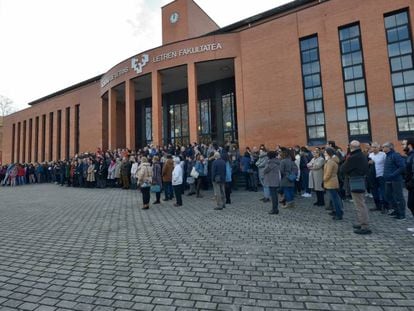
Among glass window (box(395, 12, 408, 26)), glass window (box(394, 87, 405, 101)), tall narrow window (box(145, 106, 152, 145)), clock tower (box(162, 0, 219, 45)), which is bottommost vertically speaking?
glass window (box(394, 87, 405, 101))

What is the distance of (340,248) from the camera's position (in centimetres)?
435

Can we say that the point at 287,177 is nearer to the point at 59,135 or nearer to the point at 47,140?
the point at 59,135

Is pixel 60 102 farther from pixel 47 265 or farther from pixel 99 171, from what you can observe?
pixel 47 265

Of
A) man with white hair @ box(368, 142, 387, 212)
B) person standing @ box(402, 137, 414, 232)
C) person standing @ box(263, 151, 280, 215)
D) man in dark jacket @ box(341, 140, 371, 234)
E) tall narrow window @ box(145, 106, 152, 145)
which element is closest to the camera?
man in dark jacket @ box(341, 140, 371, 234)

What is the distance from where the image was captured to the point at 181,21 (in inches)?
1037

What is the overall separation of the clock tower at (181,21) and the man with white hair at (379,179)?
22933 millimetres

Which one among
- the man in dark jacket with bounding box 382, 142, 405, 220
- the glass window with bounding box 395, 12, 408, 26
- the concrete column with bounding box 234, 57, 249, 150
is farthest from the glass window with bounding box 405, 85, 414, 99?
the man in dark jacket with bounding box 382, 142, 405, 220

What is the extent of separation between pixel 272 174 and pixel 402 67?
1266 centimetres

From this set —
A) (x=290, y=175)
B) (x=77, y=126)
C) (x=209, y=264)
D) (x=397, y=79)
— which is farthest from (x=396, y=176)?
(x=77, y=126)

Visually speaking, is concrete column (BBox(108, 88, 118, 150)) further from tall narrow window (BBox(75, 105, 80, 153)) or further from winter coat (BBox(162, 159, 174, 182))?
winter coat (BBox(162, 159, 174, 182))

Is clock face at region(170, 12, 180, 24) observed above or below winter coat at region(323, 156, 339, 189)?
above

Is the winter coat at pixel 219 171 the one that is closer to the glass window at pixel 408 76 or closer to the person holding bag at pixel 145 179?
the person holding bag at pixel 145 179

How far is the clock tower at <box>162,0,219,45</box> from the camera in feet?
85.4

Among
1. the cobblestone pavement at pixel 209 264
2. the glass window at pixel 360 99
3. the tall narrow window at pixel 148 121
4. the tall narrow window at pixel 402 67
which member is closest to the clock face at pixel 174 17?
the tall narrow window at pixel 148 121
